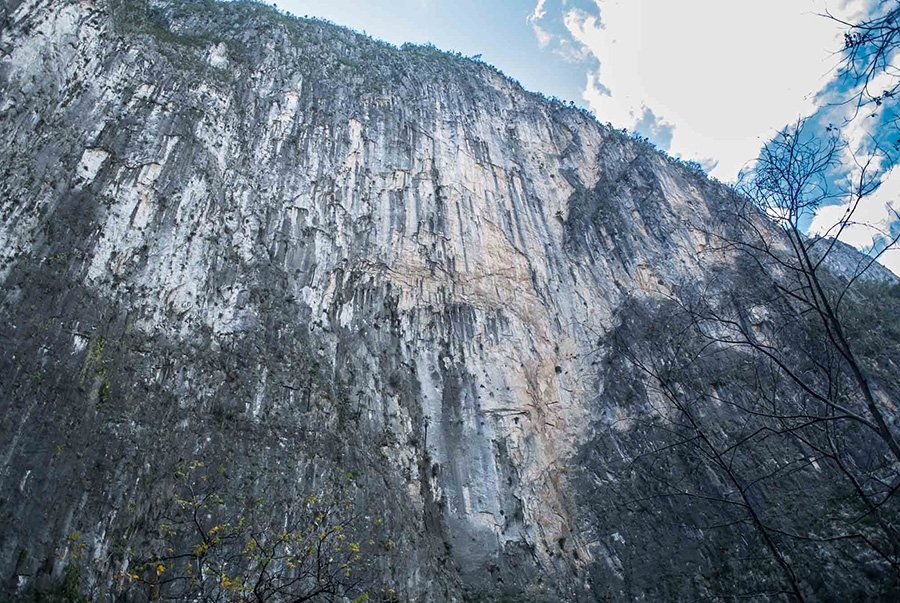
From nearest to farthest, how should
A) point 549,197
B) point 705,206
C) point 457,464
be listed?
point 457,464 < point 549,197 < point 705,206

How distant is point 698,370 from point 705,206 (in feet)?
53.1

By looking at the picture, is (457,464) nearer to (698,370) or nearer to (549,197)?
(698,370)

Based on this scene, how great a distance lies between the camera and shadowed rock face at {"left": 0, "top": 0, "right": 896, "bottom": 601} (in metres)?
14.5

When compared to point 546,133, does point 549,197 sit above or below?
below

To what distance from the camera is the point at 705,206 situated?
3553cm

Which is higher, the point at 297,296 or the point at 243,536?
the point at 297,296

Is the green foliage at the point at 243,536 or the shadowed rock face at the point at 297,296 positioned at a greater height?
the shadowed rock face at the point at 297,296

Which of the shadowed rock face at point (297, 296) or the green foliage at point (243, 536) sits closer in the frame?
the green foliage at point (243, 536)

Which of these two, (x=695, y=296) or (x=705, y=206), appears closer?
(x=695, y=296)

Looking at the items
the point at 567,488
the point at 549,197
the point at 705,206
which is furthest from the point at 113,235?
the point at 705,206

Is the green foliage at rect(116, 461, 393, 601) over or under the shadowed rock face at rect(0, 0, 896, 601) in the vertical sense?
under

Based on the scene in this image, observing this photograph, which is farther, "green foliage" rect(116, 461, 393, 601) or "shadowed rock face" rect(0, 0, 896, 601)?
"shadowed rock face" rect(0, 0, 896, 601)

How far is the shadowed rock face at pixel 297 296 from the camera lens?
47.5 ft

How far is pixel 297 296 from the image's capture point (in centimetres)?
2127
